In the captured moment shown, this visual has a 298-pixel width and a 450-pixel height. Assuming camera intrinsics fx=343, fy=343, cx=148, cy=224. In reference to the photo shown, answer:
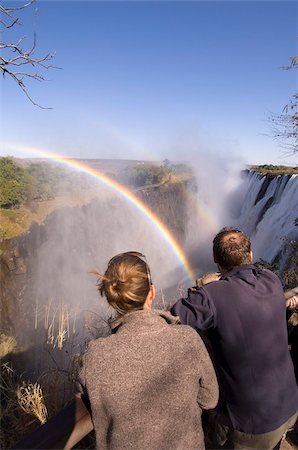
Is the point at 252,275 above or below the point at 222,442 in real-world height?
above

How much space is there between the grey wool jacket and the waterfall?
379 inches

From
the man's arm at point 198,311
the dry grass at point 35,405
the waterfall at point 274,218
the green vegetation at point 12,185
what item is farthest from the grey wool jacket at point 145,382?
the green vegetation at point 12,185

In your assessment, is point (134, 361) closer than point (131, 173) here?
Yes

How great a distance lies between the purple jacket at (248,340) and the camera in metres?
1.84

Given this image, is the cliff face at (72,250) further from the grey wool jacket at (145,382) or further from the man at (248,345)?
the grey wool jacket at (145,382)

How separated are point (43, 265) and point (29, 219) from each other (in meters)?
2.70

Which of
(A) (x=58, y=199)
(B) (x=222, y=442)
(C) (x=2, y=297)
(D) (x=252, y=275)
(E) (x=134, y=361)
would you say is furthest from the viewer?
(A) (x=58, y=199)

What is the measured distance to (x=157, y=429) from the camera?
1.41 metres

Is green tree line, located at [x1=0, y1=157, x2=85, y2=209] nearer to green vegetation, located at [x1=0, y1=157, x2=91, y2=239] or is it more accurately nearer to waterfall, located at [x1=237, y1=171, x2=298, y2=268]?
green vegetation, located at [x1=0, y1=157, x2=91, y2=239]

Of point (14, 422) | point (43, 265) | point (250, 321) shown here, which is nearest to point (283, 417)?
point (250, 321)

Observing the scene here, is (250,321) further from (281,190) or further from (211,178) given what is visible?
(211,178)

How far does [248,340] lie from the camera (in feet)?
6.06

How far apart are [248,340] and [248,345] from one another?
0.10 feet

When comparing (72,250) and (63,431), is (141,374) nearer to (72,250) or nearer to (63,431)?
(63,431)
